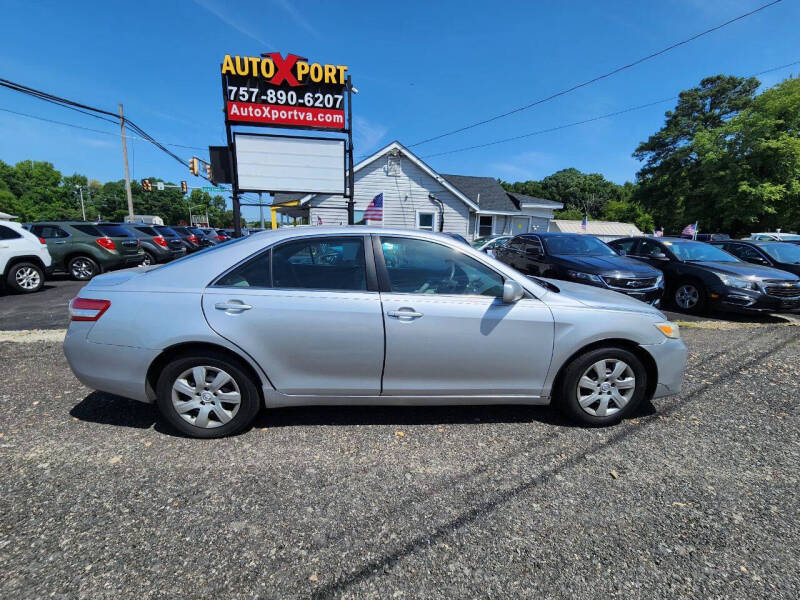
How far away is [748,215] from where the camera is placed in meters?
27.5

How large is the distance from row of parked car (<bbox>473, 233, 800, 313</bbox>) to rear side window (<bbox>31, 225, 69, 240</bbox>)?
11547 millimetres

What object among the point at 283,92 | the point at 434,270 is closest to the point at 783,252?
the point at 434,270

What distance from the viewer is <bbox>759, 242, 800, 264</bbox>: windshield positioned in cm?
888

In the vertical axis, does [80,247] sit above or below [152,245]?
below

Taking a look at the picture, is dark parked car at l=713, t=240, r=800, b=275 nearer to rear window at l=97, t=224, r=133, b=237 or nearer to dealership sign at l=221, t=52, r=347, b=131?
dealership sign at l=221, t=52, r=347, b=131

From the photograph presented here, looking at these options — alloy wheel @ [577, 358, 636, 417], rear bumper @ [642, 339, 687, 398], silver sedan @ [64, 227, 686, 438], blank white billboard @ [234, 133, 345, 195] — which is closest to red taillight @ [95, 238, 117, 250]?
blank white billboard @ [234, 133, 345, 195]

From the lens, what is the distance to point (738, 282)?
265 inches

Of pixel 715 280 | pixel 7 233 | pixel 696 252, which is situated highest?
pixel 7 233

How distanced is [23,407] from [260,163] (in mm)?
7971

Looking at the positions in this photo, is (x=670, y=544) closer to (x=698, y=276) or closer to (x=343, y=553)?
(x=343, y=553)

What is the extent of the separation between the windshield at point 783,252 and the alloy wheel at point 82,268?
17.4 metres

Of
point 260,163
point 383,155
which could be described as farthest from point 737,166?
point 260,163

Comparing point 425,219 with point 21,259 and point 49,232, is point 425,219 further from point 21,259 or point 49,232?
point 21,259

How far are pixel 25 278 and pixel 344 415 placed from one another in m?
9.38
